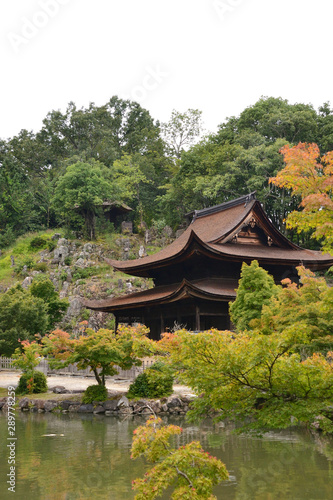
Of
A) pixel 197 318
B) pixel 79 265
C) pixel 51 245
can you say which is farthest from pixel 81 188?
pixel 197 318

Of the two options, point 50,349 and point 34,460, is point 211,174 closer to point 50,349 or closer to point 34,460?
point 50,349

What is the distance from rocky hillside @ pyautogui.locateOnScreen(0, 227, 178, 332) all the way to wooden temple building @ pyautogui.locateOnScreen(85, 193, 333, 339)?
35.3ft

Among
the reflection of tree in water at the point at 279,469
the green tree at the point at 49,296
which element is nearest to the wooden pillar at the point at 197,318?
the reflection of tree in water at the point at 279,469

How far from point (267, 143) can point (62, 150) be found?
31.5 metres

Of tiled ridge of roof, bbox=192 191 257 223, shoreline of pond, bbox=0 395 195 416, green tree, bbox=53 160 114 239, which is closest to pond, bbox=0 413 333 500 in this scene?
shoreline of pond, bbox=0 395 195 416

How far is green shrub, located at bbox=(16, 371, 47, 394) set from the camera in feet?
64.8

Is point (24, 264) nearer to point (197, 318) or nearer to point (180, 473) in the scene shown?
point (197, 318)

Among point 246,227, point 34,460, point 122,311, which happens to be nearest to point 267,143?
point 246,227

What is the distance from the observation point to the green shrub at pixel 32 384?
19766 millimetres

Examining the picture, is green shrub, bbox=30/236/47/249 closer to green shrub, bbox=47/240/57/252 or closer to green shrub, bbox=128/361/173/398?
green shrub, bbox=47/240/57/252

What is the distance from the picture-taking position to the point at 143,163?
59.0 m

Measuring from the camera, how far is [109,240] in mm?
52375

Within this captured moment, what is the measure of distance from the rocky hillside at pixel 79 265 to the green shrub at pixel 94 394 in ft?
70.6

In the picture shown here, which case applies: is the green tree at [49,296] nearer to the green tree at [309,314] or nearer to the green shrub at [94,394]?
the green shrub at [94,394]
